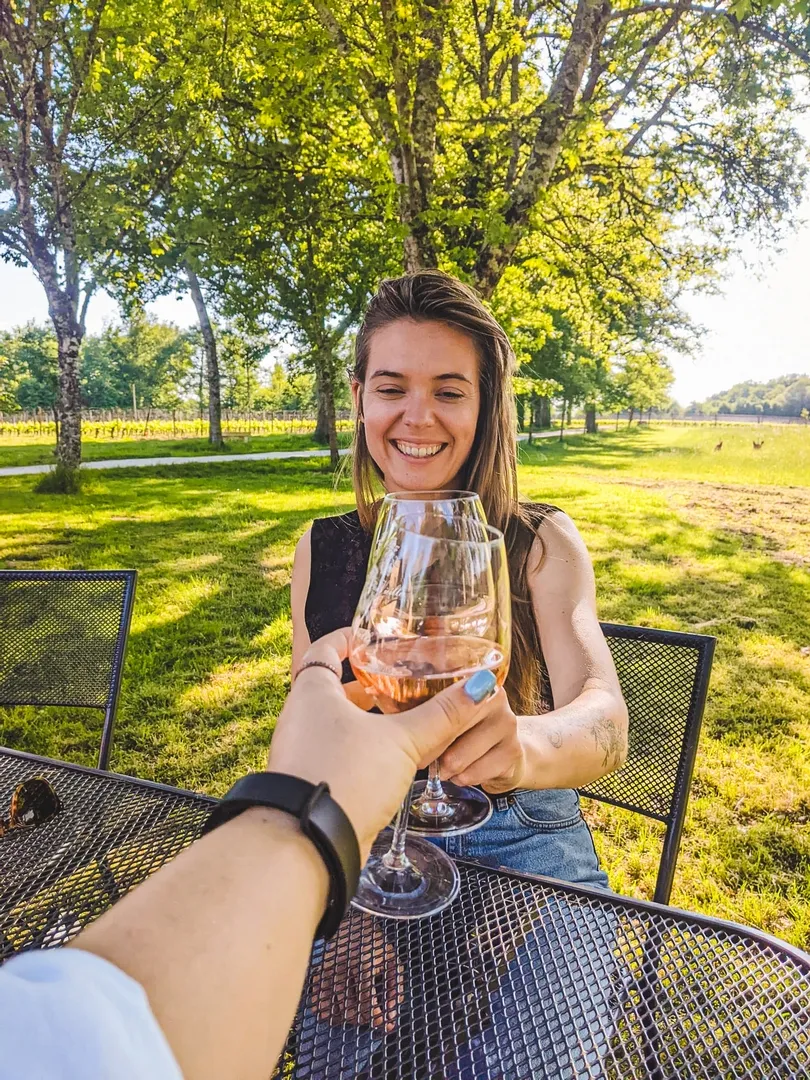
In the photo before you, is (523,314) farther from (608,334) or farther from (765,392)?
(765,392)

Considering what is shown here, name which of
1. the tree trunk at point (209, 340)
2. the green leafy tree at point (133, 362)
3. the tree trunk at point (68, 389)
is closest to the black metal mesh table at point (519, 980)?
the tree trunk at point (68, 389)

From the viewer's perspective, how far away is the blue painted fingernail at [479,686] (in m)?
0.87

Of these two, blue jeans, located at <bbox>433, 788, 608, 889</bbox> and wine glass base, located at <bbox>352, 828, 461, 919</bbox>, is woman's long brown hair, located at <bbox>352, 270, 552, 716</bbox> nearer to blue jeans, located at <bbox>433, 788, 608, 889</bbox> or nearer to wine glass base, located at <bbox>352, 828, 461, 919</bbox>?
blue jeans, located at <bbox>433, 788, 608, 889</bbox>

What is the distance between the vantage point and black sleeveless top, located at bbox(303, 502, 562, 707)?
6.97 feet

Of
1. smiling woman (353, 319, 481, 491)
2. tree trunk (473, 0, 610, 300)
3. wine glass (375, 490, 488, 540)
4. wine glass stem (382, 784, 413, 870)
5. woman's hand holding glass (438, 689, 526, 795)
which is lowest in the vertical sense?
wine glass stem (382, 784, 413, 870)

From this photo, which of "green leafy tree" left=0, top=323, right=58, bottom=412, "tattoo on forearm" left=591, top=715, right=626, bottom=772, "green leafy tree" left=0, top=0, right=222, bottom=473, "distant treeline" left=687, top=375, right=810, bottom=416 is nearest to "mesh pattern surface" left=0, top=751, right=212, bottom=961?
"tattoo on forearm" left=591, top=715, right=626, bottom=772

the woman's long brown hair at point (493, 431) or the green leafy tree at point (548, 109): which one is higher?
the green leafy tree at point (548, 109)

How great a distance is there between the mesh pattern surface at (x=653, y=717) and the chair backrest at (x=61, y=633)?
172 cm

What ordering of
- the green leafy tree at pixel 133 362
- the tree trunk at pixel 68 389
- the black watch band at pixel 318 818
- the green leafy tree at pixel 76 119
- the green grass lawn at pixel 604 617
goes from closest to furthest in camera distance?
1. the black watch band at pixel 318 818
2. the green grass lawn at pixel 604 617
3. the green leafy tree at pixel 76 119
4. the tree trunk at pixel 68 389
5. the green leafy tree at pixel 133 362

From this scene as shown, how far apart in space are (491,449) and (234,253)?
11.6m

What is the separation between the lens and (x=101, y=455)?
23203 millimetres

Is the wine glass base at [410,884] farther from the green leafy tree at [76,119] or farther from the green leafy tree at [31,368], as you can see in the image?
the green leafy tree at [31,368]

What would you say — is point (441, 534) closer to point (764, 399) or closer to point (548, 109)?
point (548, 109)

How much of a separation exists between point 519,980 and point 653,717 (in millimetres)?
1164
